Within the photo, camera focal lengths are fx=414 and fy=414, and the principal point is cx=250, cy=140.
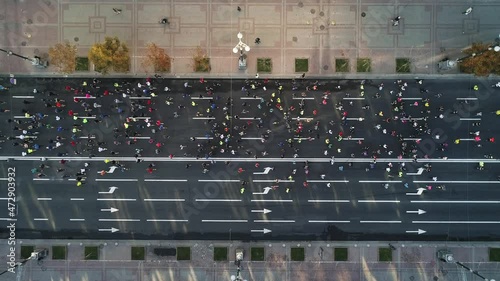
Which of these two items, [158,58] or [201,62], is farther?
[201,62]

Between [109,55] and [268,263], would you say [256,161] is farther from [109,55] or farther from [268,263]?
[109,55]

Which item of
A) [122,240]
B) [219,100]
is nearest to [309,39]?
[219,100]

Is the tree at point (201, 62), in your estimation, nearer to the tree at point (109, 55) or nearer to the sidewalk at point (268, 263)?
the tree at point (109, 55)

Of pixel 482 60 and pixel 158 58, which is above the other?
pixel 158 58

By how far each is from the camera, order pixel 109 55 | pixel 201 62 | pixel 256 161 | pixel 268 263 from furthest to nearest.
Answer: pixel 268 263, pixel 256 161, pixel 201 62, pixel 109 55

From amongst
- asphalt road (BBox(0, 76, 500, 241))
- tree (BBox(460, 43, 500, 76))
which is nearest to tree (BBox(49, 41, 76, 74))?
asphalt road (BBox(0, 76, 500, 241))

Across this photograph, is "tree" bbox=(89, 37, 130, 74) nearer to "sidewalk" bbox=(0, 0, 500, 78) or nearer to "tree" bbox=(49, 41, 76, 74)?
"tree" bbox=(49, 41, 76, 74)

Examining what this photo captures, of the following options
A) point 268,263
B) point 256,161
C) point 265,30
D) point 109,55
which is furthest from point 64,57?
point 268,263
